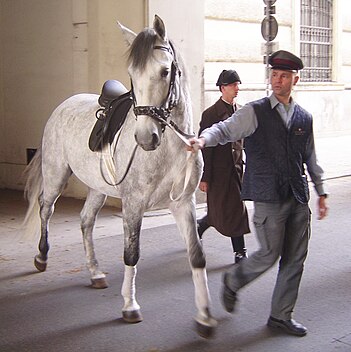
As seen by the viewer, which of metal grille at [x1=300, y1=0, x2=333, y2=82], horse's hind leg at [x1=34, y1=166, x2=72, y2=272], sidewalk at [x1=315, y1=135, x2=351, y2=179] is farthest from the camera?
metal grille at [x1=300, y1=0, x2=333, y2=82]

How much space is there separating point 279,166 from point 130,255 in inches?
54.7

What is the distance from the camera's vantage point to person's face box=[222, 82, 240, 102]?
270 inches

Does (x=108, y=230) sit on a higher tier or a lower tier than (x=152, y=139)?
lower

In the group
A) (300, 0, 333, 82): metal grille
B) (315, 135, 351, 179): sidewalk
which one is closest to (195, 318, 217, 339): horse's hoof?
(315, 135, 351, 179): sidewalk

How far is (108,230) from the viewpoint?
8.83 m

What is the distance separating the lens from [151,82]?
4789 mm

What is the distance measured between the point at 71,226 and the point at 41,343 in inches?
163

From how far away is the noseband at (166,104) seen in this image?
475 centimetres

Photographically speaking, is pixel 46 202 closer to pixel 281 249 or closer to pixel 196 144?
pixel 196 144

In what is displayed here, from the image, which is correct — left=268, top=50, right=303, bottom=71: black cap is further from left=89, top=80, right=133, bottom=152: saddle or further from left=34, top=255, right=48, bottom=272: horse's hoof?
left=34, top=255, right=48, bottom=272: horse's hoof

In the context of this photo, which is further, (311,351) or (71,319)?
(71,319)

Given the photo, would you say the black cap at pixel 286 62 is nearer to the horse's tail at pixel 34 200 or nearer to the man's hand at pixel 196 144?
the man's hand at pixel 196 144

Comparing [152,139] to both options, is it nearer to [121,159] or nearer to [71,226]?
[121,159]

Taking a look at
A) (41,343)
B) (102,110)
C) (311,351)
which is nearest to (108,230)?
(102,110)
